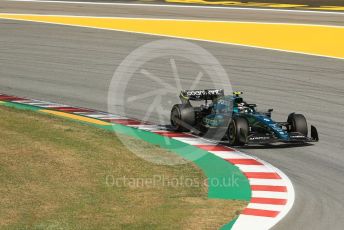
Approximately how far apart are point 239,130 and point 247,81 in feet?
28.8

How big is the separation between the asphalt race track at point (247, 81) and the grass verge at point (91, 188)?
1.57m

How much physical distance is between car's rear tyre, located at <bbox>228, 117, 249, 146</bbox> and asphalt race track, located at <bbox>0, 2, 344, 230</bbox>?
1.10 ft

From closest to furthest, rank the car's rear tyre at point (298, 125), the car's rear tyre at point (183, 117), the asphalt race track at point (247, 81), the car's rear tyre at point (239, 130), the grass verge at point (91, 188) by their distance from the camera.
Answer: the grass verge at point (91, 188)
the asphalt race track at point (247, 81)
the car's rear tyre at point (239, 130)
the car's rear tyre at point (298, 125)
the car's rear tyre at point (183, 117)

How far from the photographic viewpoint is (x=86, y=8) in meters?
42.9

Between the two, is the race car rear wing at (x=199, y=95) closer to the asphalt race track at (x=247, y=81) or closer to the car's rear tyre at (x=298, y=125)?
the asphalt race track at (x=247, y=81)

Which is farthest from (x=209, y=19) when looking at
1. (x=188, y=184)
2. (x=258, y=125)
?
(x=188, y=184)

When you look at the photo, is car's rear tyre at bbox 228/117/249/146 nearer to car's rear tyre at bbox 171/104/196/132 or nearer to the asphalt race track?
the asphalt race track

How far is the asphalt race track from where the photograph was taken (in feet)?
51.0

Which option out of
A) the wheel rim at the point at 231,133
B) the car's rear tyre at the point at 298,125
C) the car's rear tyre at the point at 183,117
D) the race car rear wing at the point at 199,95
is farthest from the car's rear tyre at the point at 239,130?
the race car rear wing at the point at 199,95

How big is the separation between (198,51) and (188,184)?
17308mm

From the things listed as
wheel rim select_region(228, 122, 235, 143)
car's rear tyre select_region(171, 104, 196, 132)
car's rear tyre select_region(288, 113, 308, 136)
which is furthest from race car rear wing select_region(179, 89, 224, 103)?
car's rear tyre select_region(288, 113, 308, 136)

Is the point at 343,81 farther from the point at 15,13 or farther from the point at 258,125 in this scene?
the point at 15,13

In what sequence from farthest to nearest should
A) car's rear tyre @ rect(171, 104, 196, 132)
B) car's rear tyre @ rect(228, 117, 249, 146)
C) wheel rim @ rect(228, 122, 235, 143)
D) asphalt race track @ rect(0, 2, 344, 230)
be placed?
car's rear tyre @ rect(171, 104, 196, 132) → wheel rim @ rect(228, 122, 235, 143) → car's rear tyre @ rect(228, 117, 249, 146) → asphalt race track @ rect(0, 2, 344, 230)

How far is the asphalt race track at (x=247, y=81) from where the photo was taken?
611 inches
